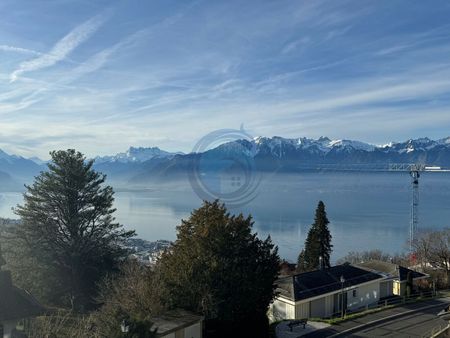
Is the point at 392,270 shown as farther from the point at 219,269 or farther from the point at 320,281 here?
the point at 219,269

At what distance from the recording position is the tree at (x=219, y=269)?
661 inches

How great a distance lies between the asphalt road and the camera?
20.2 metres

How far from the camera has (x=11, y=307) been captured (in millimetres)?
10594

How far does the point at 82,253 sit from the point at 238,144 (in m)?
44.2

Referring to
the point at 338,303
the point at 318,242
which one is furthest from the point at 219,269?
the point at 318,242

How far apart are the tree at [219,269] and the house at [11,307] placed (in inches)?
258

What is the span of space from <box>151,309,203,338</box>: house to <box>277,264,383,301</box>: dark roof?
942cm

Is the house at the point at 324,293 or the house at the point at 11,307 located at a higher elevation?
the house at the point at 11,307

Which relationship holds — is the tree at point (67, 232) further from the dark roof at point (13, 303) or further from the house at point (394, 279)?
the house at point (394, 279)

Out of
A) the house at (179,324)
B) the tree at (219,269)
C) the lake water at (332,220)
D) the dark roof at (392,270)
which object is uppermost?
the tree at (219,269)

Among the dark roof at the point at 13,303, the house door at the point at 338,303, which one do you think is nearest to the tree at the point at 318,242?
Result: the house door at the point at 338,303

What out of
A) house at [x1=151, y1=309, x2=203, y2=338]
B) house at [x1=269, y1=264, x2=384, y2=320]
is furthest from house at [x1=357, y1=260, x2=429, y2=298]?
house at [x1=151, y1=309, x2=203, y2=338]

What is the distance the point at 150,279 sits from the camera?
17578 millimetres

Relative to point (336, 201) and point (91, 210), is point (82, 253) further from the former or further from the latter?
point (336, 201)
